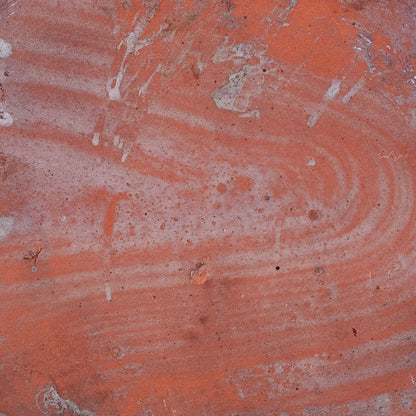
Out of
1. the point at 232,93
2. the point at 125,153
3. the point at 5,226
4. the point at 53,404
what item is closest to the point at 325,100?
the point at 232,93

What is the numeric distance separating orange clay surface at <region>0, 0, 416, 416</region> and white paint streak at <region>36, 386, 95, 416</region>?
160mm

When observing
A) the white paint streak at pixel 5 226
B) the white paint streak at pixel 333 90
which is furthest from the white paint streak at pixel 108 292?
the white paint streak at pixel 333 90

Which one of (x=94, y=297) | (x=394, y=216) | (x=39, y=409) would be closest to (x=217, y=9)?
(x=394, y=216)

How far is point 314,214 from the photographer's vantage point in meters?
6.07

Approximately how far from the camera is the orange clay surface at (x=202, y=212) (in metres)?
6.04

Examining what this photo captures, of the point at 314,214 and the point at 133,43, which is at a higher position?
the point at 133,43

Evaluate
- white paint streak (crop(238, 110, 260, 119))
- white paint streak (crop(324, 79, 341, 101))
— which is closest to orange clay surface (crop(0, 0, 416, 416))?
white paint streak (crop(238, 110, 260, 119))

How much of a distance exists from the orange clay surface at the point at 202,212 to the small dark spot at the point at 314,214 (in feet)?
0.08

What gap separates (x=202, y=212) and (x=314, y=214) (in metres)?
1.98

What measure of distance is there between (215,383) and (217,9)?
6.62 meters

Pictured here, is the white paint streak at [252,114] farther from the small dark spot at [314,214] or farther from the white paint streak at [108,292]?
the white paint streak at [108,292]

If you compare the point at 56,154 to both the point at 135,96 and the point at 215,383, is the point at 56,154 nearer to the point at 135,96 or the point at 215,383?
the point at 135,96

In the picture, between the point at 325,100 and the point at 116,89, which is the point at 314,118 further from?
the point at 116,89

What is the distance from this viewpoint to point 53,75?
6.07 m
